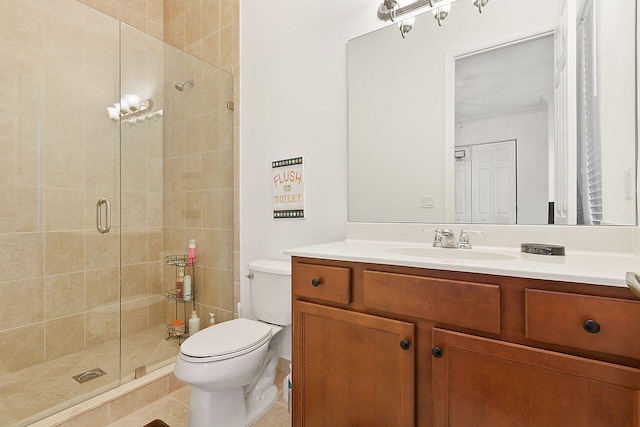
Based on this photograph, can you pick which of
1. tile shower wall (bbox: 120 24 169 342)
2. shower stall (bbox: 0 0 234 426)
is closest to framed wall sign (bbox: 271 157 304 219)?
shower stall (bbox: 0 0 234 426)

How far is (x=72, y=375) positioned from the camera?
1.63m

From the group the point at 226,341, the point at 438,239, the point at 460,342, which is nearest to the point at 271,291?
the point at 226,341

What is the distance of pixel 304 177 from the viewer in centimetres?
174

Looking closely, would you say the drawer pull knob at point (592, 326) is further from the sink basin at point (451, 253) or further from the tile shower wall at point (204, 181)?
the tile shower wall at point (204, 181)

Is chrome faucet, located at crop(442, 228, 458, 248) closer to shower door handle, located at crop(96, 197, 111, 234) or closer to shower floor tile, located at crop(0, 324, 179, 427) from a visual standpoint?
shower floor tile, located at crop(0, 324, 179, 427)

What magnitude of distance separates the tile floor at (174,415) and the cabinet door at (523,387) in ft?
3.08

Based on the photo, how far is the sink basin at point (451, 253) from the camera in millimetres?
1123

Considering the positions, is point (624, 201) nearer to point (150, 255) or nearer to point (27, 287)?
point (150, 255)

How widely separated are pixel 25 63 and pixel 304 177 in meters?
1.63

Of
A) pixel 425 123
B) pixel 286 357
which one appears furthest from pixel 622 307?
pixel 286 357

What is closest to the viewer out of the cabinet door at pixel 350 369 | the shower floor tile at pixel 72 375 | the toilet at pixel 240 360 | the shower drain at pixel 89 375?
the cabinet door at pixel 350 369

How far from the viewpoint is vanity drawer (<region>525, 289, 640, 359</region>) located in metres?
0.65

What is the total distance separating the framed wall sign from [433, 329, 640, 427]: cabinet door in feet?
3.57

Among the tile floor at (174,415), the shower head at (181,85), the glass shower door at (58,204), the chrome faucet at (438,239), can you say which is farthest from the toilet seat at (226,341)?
the shower head at (181,85)
